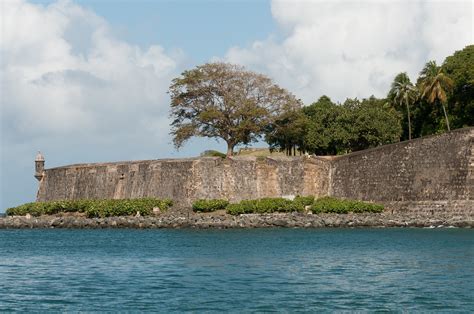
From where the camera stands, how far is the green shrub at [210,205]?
55594 millimetres

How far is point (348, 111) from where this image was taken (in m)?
65.5

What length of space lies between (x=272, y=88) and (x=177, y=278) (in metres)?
33.3

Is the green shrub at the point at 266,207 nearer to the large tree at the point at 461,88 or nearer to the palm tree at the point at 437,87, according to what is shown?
the palm tree at the point at 437,87

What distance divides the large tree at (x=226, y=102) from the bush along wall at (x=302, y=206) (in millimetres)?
7415

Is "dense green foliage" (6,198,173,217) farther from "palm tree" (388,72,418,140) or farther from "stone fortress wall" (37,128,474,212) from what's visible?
"palm tree" (388,72,418,140)

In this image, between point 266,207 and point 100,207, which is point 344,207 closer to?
point 266,207

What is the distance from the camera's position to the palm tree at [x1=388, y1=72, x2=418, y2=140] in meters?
66.8

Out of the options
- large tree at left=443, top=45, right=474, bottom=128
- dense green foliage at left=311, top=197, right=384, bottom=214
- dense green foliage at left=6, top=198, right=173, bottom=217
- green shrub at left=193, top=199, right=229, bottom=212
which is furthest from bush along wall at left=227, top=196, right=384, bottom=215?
large tree at left=443, top=45, right=474, bottom=128

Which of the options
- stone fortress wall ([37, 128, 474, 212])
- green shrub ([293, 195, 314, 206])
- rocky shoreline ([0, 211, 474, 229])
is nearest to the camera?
rocky shoreline ([0, 211, 474, 229])

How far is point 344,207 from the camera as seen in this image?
53.3m

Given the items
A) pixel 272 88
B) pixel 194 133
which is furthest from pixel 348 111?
pixel 194 133

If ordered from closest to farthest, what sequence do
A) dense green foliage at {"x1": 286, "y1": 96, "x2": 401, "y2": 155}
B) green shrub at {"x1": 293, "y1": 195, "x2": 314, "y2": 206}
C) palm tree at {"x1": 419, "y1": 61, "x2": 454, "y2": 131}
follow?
1. green shrub at {"x1": 293, "y1": 195, "x2": 314, "y2": 206}
2. palm tree at {"x1": 419, "y1": 61, "x2": 454, "y2": 131}
3. dense green foliage at {"x1": 286, "y1": 96, "x2": 401, "y2": 155}

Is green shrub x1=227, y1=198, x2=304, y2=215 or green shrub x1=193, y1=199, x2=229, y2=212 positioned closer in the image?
green shrub x1=227, y1=198, x2=304, y2=215

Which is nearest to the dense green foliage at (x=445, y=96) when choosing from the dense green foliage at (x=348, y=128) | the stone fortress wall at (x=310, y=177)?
the dense green foliage at (x=348, y=128)
